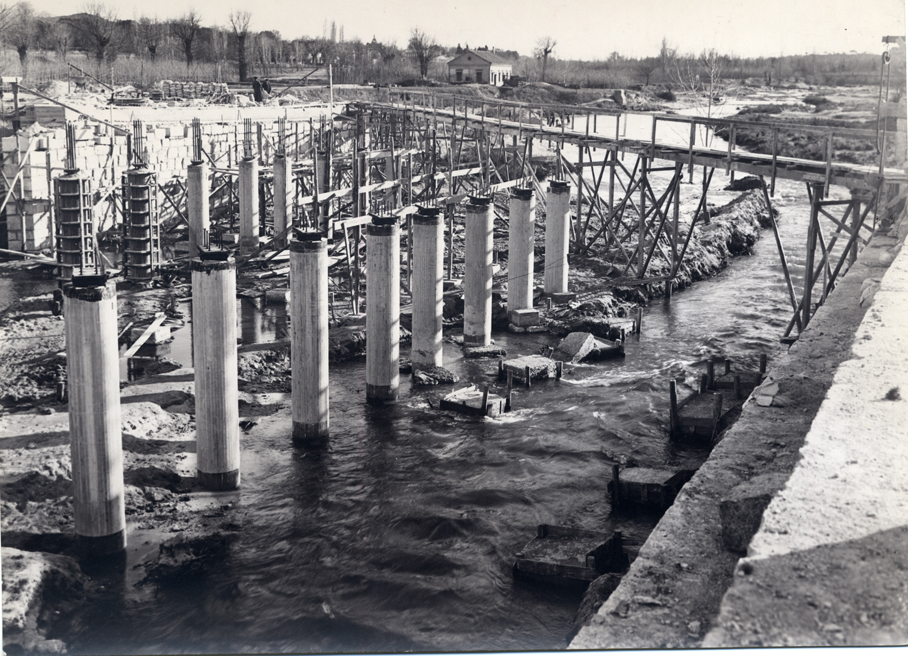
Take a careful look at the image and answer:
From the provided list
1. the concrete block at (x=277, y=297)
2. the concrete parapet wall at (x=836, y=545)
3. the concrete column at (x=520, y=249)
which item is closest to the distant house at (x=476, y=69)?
the concrete column at (x=520, y=249)

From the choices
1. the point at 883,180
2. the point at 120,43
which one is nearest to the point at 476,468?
the point at 883,180

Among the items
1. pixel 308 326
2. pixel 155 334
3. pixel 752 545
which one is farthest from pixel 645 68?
A: pixel 752 545

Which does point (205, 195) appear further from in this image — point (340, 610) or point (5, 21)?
point (340, 610)

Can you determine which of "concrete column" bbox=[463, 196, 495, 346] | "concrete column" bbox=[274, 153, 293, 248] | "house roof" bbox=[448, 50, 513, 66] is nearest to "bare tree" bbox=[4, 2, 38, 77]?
"concrete column" bbox=[274, 153, 293, 248]

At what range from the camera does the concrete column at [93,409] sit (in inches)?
455

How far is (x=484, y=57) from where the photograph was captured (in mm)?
49344

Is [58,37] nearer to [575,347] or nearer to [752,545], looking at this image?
[575,347]

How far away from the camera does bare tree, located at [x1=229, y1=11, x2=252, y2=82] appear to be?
23.8 meters

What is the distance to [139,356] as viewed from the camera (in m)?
19.4

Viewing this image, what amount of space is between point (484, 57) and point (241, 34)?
1990 centimetres

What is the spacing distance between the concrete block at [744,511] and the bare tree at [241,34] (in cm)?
1593

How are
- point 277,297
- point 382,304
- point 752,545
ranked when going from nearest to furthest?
point 752,545, point 382,304, point 277,297

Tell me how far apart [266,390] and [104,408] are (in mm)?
6760

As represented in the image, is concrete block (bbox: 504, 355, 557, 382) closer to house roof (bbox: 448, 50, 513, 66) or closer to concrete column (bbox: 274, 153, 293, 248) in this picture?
concrete column (bbox: 274, 153, 293, 248)
